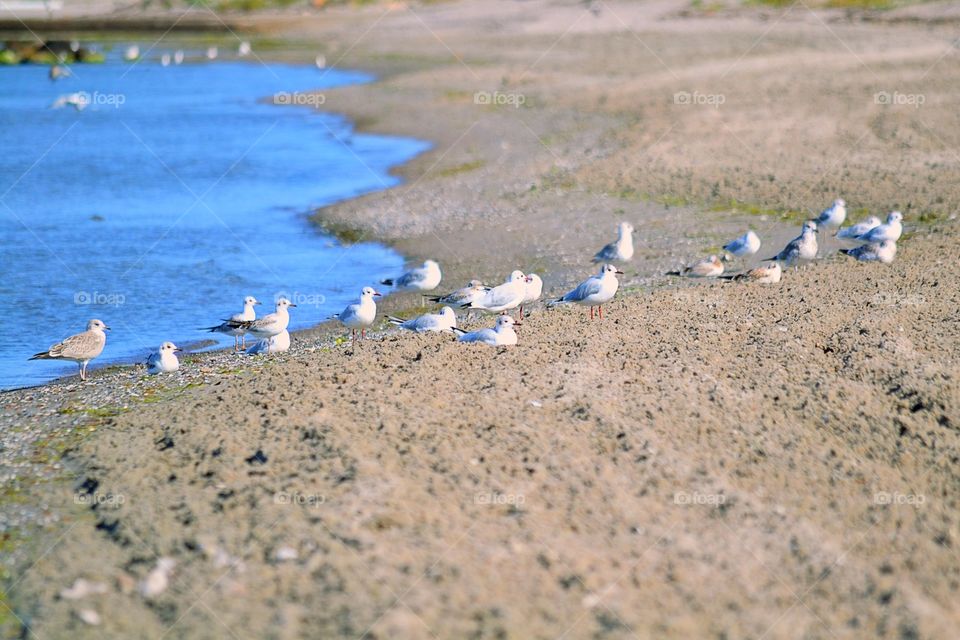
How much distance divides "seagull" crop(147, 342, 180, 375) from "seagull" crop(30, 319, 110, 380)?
694 millimetres

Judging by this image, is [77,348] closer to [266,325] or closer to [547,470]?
[266,325]

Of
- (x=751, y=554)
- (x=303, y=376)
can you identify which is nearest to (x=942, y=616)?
(x=751, y=554)

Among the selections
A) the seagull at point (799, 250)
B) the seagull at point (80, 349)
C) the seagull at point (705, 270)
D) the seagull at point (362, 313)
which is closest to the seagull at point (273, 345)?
the seagull at point (362, 313)

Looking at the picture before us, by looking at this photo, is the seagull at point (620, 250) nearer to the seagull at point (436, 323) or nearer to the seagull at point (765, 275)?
the seagull at point (765, 275)

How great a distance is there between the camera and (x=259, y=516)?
730 centimetres

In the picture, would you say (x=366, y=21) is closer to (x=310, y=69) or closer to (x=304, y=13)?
(x=304, y=13)

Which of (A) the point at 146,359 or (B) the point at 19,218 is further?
(B) the point at 19,218

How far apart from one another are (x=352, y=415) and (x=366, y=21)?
43.3 m

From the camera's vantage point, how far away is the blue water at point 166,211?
46.8 feet

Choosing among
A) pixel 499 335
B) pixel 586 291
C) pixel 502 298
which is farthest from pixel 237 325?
pixel 586 291

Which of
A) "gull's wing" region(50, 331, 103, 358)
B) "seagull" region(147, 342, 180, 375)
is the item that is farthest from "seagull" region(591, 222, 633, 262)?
"gull's wing" region(50, 331, 103, 358)

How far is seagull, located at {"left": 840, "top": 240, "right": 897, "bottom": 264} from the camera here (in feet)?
45.2

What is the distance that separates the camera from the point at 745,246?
14.4 meters

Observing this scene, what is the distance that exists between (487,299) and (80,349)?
160 inches
